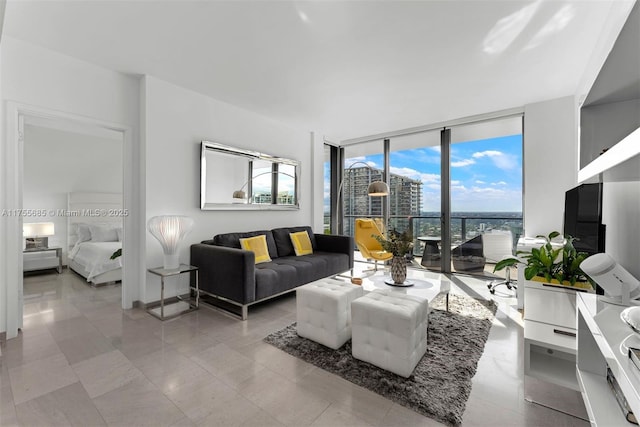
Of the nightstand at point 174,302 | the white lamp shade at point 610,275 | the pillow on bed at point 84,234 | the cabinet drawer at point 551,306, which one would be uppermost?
the white lamp shade at point 610,275

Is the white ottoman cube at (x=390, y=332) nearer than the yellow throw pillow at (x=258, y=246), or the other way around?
the white ottoman cube at (x=390, y=332)

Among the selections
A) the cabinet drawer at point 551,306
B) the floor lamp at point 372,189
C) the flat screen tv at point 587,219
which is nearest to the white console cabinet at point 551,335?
the cabinet drawer at point 551,306

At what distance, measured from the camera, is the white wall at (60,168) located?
4488mm

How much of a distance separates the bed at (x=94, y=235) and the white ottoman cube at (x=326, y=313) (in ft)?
11.3

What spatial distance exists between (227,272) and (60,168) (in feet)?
14.0

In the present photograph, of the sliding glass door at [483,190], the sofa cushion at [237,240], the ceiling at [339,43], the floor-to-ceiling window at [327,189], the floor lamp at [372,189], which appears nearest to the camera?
the ceiling at [339,43]

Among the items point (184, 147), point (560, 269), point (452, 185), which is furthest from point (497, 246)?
point (184, 147)

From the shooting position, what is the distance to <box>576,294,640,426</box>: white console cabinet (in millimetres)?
816

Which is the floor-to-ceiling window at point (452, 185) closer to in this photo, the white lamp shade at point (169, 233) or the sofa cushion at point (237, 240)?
the sofa cushion at point (237, 240)

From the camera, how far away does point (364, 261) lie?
19.3ft

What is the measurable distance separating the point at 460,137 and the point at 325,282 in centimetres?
369

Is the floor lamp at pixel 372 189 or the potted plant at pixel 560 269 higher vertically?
the floor lamp at pixel 372 189

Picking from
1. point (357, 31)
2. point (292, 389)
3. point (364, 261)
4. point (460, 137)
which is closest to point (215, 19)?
point (357, 31)

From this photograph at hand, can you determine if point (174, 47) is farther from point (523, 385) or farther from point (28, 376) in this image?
point (523, 385)
